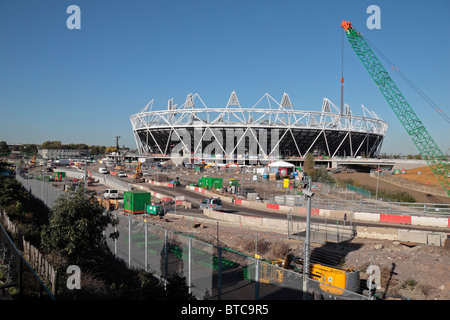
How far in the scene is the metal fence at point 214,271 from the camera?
7.24 meters

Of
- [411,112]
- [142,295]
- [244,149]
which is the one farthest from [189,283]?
[244,149]

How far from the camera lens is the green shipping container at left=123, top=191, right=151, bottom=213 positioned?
2544 centimetres

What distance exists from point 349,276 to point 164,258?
6.02 metres

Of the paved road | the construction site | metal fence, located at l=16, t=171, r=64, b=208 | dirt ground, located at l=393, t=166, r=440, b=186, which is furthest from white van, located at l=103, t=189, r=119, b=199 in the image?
dirt ground, located at l=393, t=166, r=440, b=186

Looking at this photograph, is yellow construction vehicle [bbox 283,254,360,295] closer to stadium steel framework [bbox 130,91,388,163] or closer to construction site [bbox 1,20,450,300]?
construction site [bbox 1,20,450,300]

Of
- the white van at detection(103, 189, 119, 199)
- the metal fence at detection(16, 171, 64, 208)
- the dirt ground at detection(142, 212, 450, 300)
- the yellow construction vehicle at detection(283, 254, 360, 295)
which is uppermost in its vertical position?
Result: the metal fence at detection(16, 171, 64, 208)

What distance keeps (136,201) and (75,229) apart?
16.3 meters

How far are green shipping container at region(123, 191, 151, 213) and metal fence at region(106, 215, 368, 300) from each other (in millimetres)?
15383

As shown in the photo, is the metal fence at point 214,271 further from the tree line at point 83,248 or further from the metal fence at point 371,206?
the metal fence at point 371,206

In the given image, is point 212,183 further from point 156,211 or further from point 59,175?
point 59,175

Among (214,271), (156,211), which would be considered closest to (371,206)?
(156,211)

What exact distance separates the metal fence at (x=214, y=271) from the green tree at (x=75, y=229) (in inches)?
53.5

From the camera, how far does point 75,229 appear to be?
372 inches
